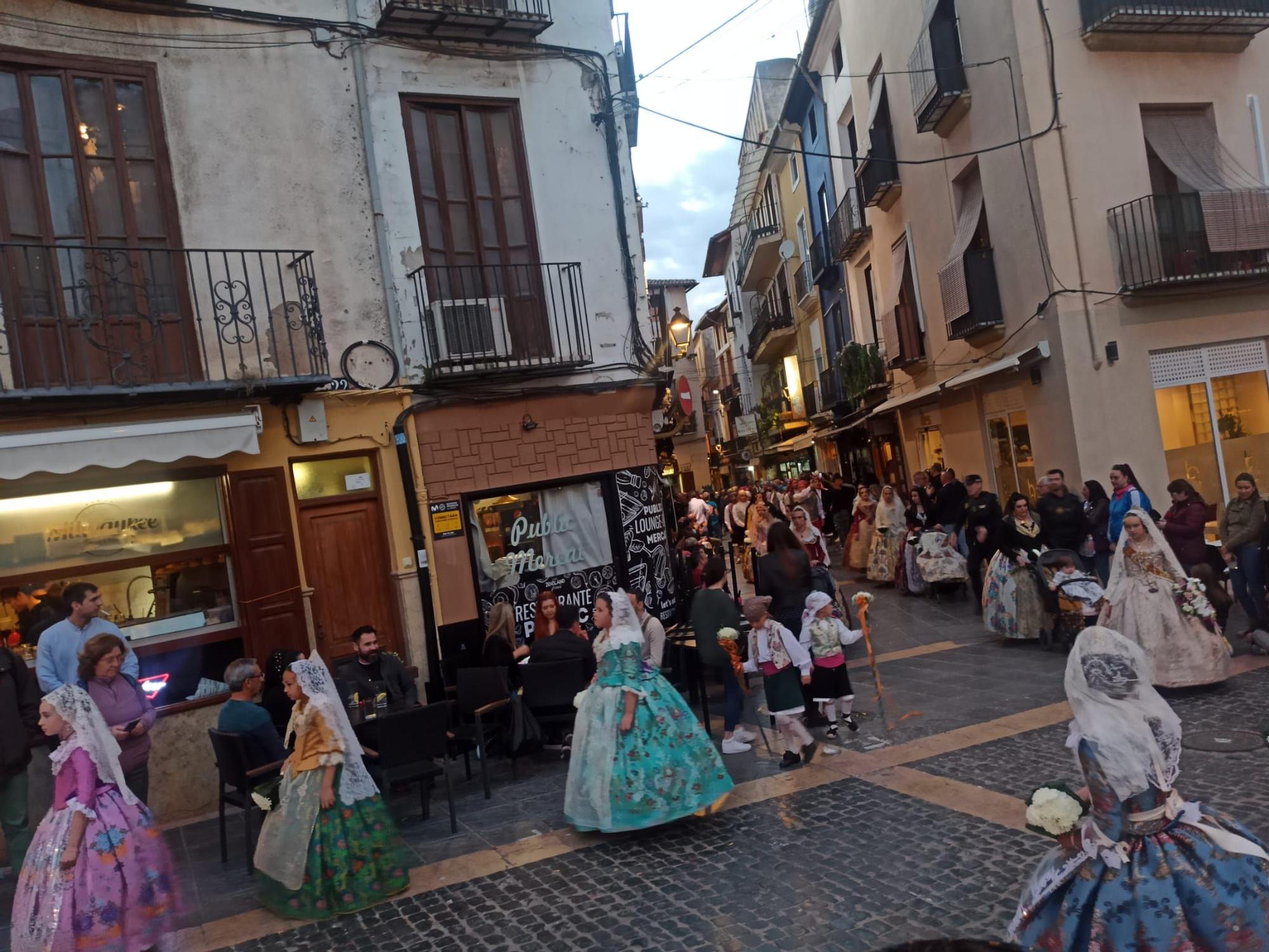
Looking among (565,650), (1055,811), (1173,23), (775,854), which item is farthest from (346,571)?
A: (1173,23)

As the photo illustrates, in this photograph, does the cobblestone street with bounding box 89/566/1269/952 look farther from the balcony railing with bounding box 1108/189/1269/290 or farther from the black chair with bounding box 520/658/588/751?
the balcony railing with bounding box 1108/189/1269/290

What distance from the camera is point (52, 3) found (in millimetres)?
8781

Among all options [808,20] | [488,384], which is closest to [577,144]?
[488,384]

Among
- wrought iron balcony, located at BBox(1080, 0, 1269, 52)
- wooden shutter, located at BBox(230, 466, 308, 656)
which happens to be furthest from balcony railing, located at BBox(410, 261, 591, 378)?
wrought iron balcony, located at BBox(1080, 0, 1269, 52)

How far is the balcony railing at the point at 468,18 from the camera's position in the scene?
10.2m

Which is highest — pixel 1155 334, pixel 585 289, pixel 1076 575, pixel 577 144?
pixel 577 144

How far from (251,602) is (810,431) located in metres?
27.6

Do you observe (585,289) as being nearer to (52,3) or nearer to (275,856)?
(52,3)

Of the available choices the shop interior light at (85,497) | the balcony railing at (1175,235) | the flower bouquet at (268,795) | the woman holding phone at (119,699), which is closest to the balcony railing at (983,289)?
the balcony railing at (1175,235)

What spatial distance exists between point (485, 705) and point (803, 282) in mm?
25707

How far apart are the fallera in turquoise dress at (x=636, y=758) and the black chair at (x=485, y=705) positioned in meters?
1.82

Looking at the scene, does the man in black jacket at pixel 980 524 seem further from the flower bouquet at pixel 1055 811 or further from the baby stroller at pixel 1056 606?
the flower bouquet at pixel 1055 811

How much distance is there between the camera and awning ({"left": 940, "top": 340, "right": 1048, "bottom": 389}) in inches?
531

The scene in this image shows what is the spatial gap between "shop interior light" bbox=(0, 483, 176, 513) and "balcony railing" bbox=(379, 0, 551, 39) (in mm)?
5208
